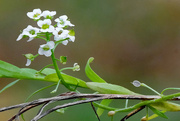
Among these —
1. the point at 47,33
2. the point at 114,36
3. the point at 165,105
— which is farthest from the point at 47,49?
the point at 114,36

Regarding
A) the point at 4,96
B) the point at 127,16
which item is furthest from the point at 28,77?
the point at 127,16

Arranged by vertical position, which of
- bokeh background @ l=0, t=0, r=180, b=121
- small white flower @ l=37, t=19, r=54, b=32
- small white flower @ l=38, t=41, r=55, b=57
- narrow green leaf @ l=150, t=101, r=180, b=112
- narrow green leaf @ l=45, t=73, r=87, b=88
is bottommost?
narrow green leaf @ l=150, t=101, r=180, b=112

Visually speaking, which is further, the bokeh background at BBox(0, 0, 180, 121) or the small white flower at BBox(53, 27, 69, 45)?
the bokeh background at BBox(0, 0, 180, 121)

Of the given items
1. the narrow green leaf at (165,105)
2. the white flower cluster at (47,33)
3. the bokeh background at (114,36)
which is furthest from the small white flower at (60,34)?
the bokeh background at (114,36)

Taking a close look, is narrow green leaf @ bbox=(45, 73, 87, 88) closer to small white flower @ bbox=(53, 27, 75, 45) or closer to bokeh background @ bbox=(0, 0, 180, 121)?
small white flower @ bbox=(53, 27, 75, 45)

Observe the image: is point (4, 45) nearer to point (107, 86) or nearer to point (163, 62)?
point (163, 62)

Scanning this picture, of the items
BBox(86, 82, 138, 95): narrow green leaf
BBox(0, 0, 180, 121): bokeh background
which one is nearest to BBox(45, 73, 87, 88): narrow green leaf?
BBox(86, 82, 138, 95): narrow green leaf

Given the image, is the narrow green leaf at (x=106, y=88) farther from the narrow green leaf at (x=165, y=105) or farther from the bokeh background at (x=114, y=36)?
the bokeh background at (x=114, y=36)

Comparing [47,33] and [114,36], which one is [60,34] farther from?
[114,36]
